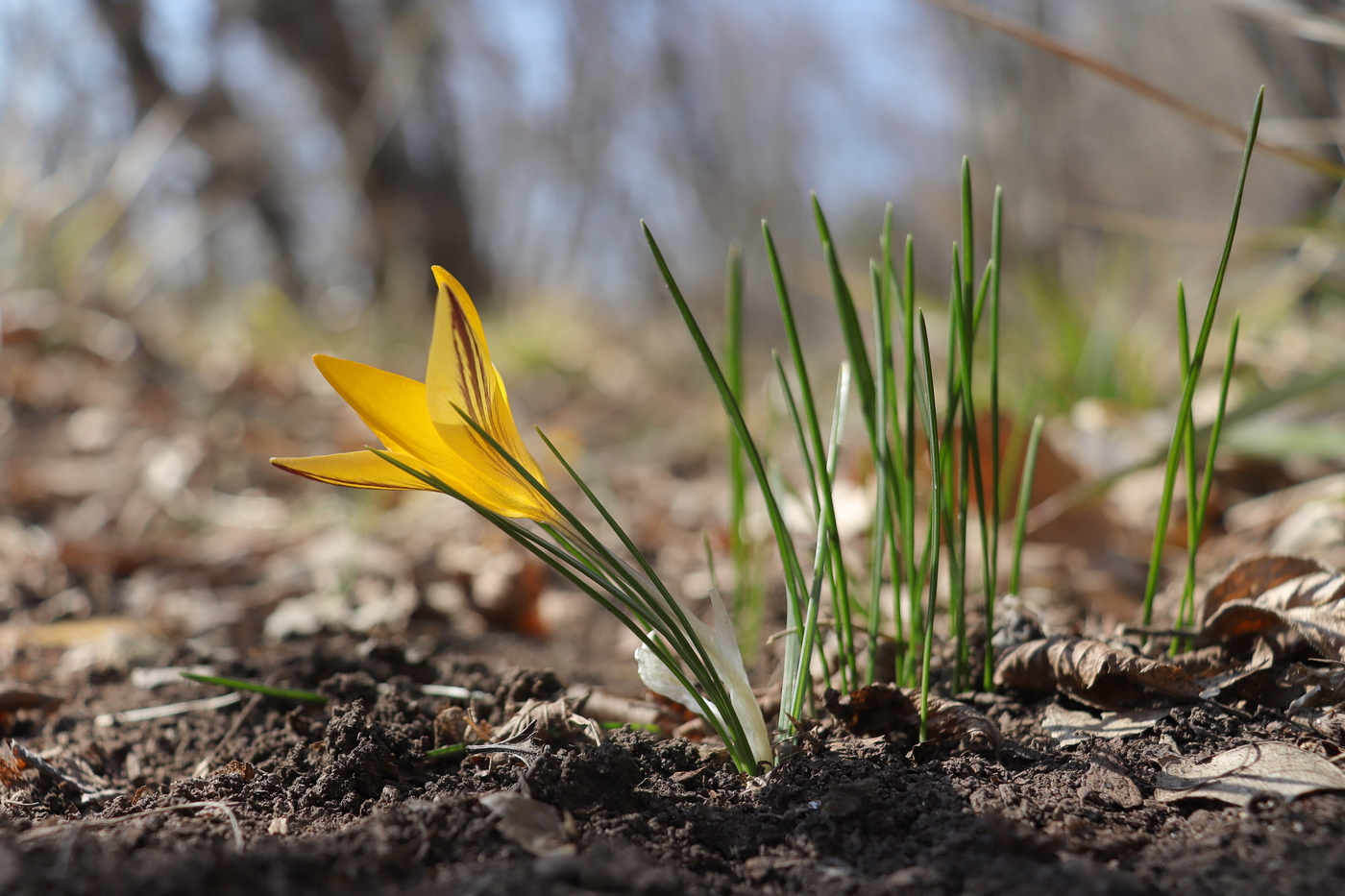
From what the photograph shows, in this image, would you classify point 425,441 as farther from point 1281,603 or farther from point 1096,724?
point 1281,603

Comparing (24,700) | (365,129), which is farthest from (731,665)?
(365,129)

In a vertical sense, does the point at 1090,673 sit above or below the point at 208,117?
below

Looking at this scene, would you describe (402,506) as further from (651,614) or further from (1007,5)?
(1007,5)

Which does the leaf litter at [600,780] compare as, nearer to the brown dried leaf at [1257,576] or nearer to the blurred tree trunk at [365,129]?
the brown dried leaf at [1257,576]

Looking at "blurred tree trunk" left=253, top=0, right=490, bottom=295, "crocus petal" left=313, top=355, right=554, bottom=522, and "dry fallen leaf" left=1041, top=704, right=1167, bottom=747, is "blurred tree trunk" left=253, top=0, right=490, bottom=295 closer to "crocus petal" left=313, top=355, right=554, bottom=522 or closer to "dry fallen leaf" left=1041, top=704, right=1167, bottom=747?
"crocus petal" left=313, top=355, right=554, bottom=522

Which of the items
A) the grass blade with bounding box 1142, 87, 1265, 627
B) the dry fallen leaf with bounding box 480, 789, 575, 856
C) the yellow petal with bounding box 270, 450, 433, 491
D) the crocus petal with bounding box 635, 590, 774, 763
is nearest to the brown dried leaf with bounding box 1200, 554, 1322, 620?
the grass blade with bounding box 1142, 87, 1265, 627

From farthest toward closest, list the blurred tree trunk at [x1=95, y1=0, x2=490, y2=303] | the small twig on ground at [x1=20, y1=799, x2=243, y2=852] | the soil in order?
the blurred tree trunk at [x1=95, y1=0, x2=490, y2=303]
the small twig on ground at [x1=20, y1=799, x2=243, y2=852]
the soil

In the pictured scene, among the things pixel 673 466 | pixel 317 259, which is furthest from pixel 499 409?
pixel 317 259
